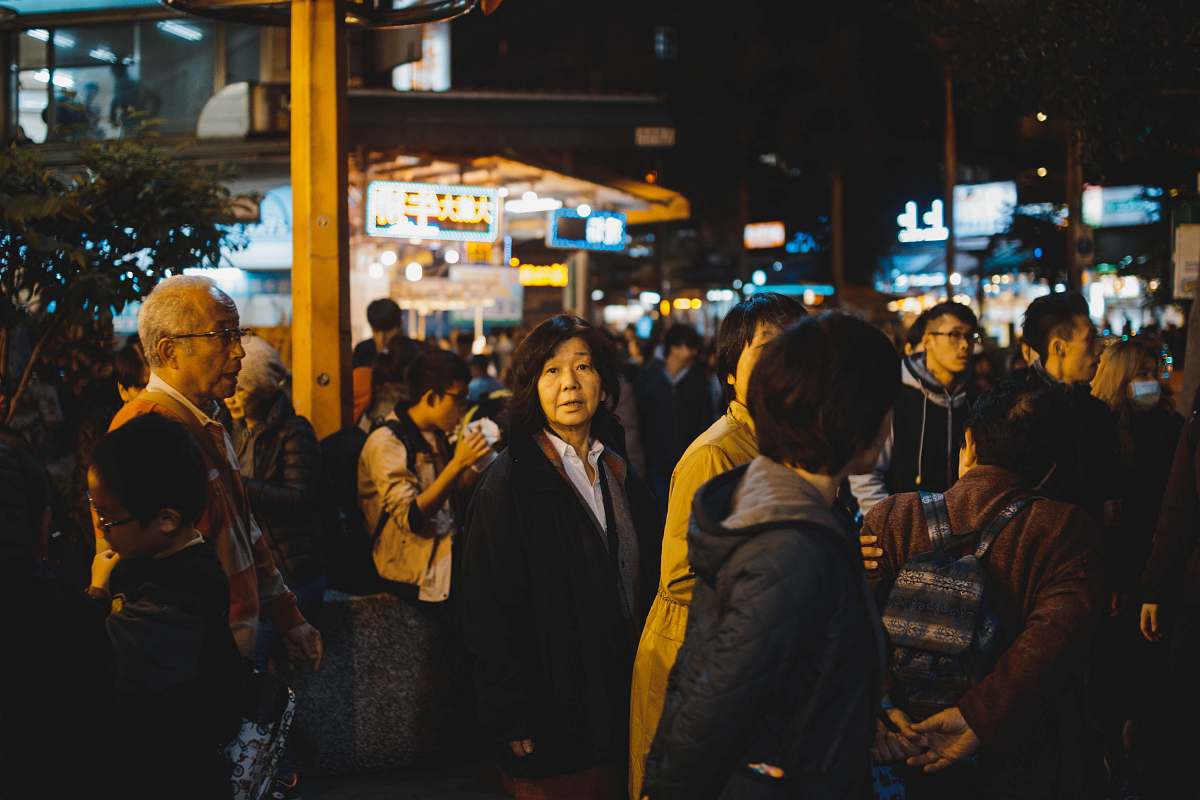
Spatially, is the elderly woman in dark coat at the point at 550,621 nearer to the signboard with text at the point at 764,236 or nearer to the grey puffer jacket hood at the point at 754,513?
the grey puffer jacket hood at the point at 754,513

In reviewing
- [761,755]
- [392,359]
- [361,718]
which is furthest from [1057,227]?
[761,755]

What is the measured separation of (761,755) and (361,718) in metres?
3.82

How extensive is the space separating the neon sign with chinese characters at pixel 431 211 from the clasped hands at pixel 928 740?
9397mm

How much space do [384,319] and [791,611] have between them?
813 centimetres

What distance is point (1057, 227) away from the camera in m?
24.7

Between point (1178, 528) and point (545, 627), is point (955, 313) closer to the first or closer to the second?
point (1178, 528)

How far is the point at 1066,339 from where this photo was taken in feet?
19.1

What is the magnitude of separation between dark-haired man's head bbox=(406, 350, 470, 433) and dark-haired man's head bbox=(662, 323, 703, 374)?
626cm

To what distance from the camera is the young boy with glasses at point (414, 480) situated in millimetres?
5508

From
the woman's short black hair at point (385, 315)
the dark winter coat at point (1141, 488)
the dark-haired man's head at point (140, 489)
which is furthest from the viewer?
the woman's short black hair at point (385, 315)

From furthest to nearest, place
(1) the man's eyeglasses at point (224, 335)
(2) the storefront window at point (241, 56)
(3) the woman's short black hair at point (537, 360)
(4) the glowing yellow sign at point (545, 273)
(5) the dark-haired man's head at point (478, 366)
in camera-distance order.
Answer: (4) the glowing yellow sign at point (545, 273) → (2) the storefront window at point (241, 56) → (5) the dark-haired man's head at point (478, 366) → (3) the woman's short black hair at point (537, 360) → (1) the man's eyeglasses at point (224, 335)

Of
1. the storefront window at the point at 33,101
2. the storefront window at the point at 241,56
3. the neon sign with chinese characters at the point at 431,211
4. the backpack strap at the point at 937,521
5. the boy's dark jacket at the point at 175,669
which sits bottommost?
the boy's dark jacket at the point at 175,669

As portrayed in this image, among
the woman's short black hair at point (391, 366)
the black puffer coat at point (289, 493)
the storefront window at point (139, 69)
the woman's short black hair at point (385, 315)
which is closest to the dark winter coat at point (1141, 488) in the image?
the black puffer coat at point (289, 493)

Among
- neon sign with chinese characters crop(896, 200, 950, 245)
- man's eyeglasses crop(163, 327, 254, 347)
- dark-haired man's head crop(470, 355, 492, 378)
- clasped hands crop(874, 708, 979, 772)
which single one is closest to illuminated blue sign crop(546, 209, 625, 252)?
dark-haired man's head crop(470, 355, 492, 378)
